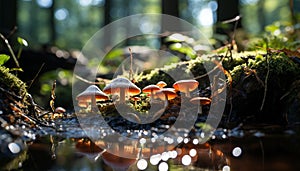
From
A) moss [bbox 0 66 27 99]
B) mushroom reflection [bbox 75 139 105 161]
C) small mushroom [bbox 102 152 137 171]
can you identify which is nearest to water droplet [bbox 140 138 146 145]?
mushroom reflection [bbox 75 139 105 161]

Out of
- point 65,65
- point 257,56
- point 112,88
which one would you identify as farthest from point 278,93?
point 65,65

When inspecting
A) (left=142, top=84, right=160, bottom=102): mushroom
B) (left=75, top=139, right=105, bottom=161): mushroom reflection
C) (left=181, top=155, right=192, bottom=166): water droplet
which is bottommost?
(left=181, top=155, right=192, bottom=166): water droplet

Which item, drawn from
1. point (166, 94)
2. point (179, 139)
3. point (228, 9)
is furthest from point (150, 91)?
point (228, 9)

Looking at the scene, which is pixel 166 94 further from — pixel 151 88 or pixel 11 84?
pixel 11 84

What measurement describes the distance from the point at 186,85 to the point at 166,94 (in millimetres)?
185

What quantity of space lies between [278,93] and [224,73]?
0.46 metres

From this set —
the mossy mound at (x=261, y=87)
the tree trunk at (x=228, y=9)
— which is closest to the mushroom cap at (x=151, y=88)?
the mossy mound at (x=261, y=87)

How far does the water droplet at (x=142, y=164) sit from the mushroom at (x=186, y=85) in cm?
125

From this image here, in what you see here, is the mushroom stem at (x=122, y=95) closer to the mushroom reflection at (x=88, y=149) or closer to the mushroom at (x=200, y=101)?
the mushroom at (x=200, y=101)

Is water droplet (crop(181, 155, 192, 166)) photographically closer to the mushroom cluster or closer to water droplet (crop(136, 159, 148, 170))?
water droplet (crop(136, 159, 148, 170))

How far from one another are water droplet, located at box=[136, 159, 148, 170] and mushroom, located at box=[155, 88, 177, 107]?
113 centimetres

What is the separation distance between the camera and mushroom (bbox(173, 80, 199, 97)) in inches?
105

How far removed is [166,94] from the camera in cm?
263

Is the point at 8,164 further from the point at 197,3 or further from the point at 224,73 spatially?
the point at 197,3
